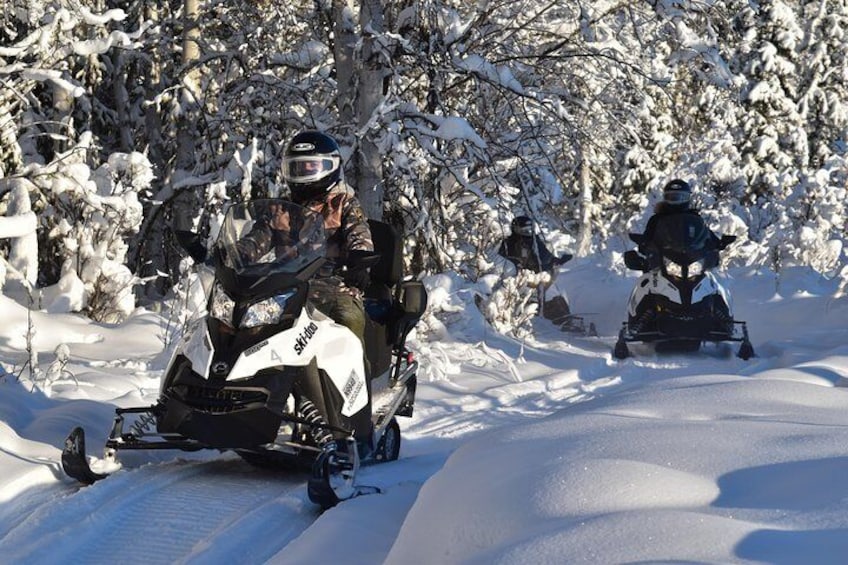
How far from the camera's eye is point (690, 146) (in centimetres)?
2752

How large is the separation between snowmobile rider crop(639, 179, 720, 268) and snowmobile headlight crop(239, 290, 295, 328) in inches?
302

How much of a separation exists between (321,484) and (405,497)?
42 centimetres

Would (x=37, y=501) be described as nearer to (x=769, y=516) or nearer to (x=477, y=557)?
(x=477, y=557)

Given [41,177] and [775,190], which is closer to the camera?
[41,177]

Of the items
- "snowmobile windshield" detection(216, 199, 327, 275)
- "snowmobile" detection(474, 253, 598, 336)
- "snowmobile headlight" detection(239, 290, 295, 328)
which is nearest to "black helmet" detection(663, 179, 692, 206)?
"snowmobile" detection(474, 253, 598, 336)

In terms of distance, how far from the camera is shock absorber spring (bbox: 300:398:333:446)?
597cm

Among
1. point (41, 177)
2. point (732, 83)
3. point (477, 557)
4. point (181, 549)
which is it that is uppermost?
point (732, 83)

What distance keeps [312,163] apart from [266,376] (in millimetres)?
1560

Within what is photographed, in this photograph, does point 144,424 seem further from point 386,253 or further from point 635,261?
point 635,261

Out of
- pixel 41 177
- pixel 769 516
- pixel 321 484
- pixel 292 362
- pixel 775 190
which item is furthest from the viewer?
pixel 775 190

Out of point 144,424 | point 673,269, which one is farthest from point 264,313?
point 673,269

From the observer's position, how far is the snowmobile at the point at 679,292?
12.4 metres

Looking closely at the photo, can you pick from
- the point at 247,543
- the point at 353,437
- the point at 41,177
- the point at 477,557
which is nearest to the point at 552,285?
the point at 41,177

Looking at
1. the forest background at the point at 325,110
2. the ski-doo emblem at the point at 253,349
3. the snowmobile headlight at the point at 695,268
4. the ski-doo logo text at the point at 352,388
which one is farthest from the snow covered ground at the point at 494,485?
the snowmobile headlight at the point at 695,268
